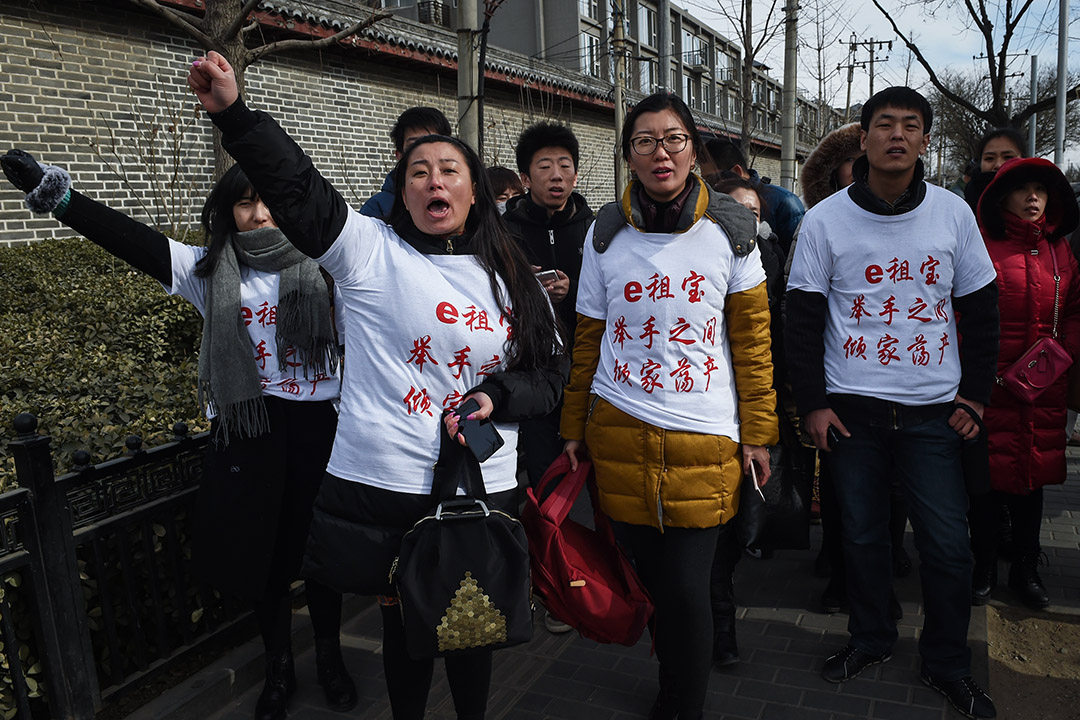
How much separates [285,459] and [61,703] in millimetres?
992

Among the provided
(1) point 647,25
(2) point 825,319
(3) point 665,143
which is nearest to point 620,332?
(3) point 665,143

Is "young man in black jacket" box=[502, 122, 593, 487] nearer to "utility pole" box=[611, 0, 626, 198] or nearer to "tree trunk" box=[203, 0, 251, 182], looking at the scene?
"tree trunk" box=[203, 0, 251, 182]

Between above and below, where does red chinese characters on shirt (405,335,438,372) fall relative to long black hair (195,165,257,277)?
below

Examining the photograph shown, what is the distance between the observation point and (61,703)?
102 inches

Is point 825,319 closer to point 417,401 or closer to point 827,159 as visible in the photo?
point 417,401

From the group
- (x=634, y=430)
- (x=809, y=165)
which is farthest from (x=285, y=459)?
(x=809, y=165)

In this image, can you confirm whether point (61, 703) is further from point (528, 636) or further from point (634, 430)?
point (634, 430)

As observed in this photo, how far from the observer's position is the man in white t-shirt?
2861 millimetres

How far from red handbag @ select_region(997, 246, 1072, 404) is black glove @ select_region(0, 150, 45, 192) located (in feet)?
11.7

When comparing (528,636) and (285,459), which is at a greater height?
(285,459)

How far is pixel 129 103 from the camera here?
31.5 ft

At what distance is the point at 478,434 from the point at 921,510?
1.75 metres

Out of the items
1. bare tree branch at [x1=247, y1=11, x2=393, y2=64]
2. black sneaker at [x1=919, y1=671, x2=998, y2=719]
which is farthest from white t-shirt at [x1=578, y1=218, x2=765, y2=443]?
bare tree branch at [x1=247, y1=11, x2=393, y2=64]

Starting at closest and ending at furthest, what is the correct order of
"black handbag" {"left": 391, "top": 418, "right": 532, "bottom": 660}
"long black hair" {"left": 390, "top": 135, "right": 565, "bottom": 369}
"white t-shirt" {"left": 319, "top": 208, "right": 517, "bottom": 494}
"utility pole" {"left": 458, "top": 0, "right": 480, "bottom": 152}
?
"black handbag" {"left": 391, "top": 418, "right": 532, "bottom": 660} → "white t-shirt" {"left": 319, "top": 208, "right": 517, "bottom": 494} → "long black hair" {"left": 390, "top": 135, "right": 565, "bottom": 369} → "utility pole" {"left": 458, "top": 0, "right": 480, "bottom": 152}
